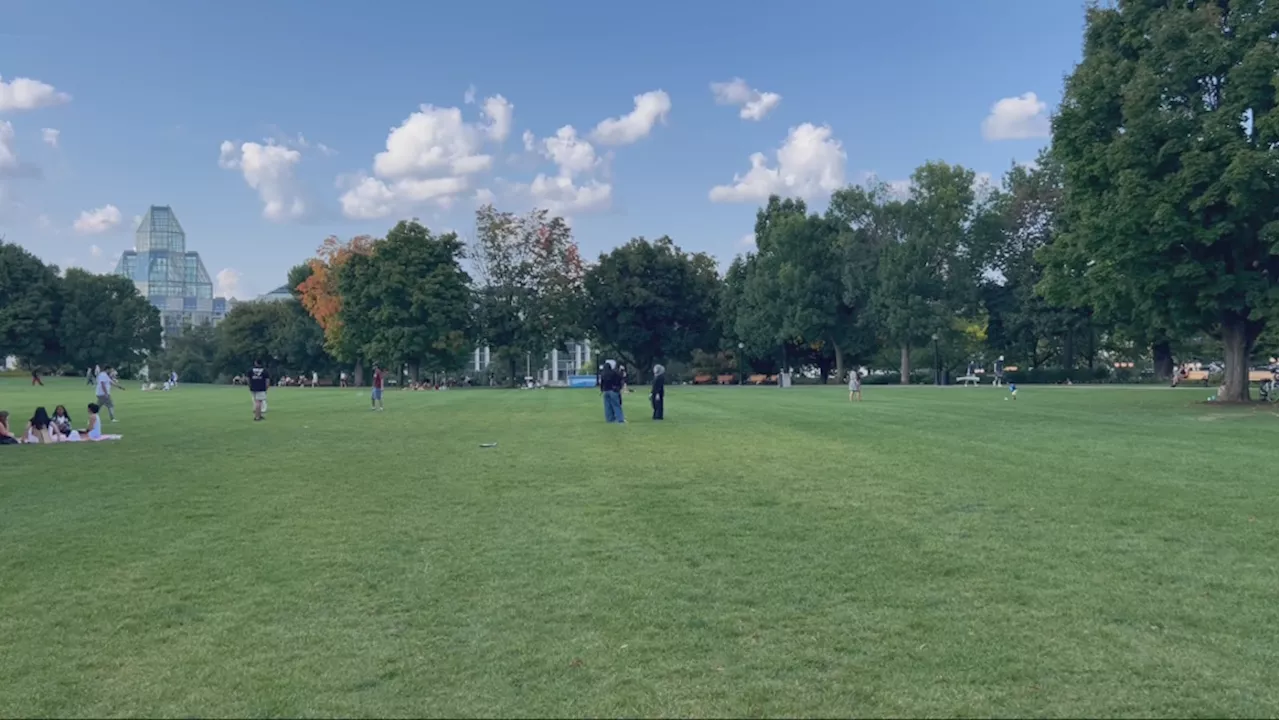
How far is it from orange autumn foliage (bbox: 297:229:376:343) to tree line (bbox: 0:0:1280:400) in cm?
19

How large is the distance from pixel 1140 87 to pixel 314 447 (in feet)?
78.3

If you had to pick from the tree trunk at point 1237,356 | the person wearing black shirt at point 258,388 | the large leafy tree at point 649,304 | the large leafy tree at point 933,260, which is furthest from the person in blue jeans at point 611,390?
the large leafy tree at point 649,304

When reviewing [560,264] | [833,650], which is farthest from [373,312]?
[833,650]

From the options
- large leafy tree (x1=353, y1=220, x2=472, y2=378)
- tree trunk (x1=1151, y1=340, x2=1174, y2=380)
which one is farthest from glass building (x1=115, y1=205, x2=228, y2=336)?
tree trunk (x1=1151, y1=340, x2=1174, y2=380)

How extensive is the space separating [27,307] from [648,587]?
89.9m

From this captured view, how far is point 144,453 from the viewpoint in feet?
53.5

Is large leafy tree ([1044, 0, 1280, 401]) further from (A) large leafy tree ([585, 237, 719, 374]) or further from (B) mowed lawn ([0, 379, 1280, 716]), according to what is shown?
(A) large leafy tree ([585, 237, 719, 374])

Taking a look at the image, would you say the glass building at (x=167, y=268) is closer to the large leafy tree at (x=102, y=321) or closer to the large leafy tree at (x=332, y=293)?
the large leafy tree at (x=102, y=321)

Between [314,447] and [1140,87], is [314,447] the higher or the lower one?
the lower one

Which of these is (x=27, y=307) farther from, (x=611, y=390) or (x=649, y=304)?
(x=611, y=390)

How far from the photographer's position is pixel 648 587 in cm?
662

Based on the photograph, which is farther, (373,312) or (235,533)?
(373,312)

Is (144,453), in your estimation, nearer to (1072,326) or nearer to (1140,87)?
(1140,87)

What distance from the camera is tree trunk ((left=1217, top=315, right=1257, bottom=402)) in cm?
2781
